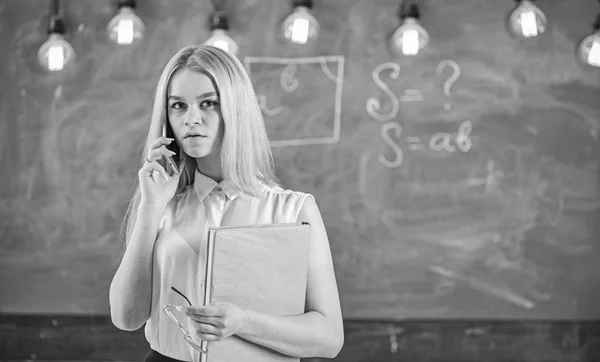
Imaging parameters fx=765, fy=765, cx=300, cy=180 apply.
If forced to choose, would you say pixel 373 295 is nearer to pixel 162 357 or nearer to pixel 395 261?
pixel 395 261

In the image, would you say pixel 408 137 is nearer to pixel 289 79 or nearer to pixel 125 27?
pixel 289 79

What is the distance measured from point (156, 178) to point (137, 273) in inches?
6.7

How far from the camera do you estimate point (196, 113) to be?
4.30 ft

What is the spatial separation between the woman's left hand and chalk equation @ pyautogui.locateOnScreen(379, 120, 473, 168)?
2.18 metres

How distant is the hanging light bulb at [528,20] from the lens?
3139 millimetres

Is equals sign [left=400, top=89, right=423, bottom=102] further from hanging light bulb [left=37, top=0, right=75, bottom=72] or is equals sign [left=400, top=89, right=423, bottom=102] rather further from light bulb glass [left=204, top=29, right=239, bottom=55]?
hanging light bulb [left=37, top=0, right=75, bottom=72]

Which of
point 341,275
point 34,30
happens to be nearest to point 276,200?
point 341,275

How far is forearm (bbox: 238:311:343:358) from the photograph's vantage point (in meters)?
1.22

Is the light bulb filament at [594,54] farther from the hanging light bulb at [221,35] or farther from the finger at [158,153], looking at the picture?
the finger at [158,153]

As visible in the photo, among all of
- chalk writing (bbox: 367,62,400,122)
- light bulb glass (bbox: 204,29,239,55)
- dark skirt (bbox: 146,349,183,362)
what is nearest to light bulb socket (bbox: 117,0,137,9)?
light bulb glass (bbox: 204,29,239,55)

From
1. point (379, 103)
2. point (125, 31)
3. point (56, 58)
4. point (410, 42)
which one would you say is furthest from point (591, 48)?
point (56, 58)

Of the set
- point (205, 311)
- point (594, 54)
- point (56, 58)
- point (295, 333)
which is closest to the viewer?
point (205, 311)

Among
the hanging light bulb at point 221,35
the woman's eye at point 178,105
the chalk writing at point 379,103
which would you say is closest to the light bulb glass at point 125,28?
the hanging light bulb at point 221,35

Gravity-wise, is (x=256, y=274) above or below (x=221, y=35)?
below
